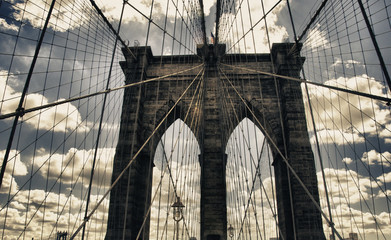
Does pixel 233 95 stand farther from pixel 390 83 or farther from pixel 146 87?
pixel 390 83

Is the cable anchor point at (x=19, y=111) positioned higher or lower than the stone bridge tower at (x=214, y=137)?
lower

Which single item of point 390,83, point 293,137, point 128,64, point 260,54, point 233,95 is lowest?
point 390,83

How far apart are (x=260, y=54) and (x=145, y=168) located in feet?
28.7

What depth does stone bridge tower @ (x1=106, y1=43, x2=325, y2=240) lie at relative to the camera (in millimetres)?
11844

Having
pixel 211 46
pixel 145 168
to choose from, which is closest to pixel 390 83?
pixel 211 46

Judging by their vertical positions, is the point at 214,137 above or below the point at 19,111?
above

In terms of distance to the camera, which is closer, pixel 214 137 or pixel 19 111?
pixel 19 111

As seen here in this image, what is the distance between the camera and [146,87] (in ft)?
50.5

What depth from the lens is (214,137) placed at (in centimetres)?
1339

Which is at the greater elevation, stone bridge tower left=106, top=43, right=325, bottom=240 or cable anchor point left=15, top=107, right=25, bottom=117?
stone bridge tower left=106, top=43, right=325, bottom=240

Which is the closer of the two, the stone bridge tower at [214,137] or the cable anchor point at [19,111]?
the cable anchor point at [19,111]

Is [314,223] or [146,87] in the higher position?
[146,87]

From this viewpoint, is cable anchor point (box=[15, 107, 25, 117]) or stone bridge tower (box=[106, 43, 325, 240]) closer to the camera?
cable anchor point (box=[15, 107, 25, 117])

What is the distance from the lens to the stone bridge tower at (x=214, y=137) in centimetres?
1184
